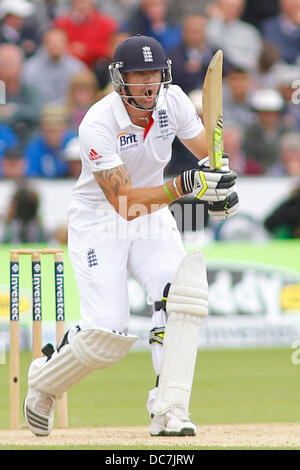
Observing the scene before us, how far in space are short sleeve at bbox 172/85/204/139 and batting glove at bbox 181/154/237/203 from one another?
25.4 inches

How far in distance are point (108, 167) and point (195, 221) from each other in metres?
5.35

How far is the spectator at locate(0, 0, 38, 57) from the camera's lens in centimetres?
1245

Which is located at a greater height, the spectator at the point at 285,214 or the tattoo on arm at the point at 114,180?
the tattoo on arm at the point at 114,180

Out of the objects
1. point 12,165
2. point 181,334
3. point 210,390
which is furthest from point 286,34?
point 181,334

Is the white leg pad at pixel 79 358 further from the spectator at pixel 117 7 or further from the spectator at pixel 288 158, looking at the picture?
the spectator at pixel 117 7

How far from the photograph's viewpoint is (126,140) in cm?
555

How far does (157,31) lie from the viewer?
12.8 metres

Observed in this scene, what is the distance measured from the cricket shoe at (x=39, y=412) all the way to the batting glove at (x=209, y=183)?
148 centimetres

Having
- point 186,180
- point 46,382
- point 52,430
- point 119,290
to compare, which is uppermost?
point 186,180

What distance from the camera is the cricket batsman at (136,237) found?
534cm

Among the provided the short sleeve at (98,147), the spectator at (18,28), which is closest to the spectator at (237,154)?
the spectator at (18,28)

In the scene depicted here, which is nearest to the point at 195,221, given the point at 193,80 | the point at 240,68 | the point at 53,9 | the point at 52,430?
the point at 193,80

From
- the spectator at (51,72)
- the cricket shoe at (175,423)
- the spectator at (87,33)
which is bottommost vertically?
the cricket shoe at (175,423)

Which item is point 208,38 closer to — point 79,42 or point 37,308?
point 79,42
